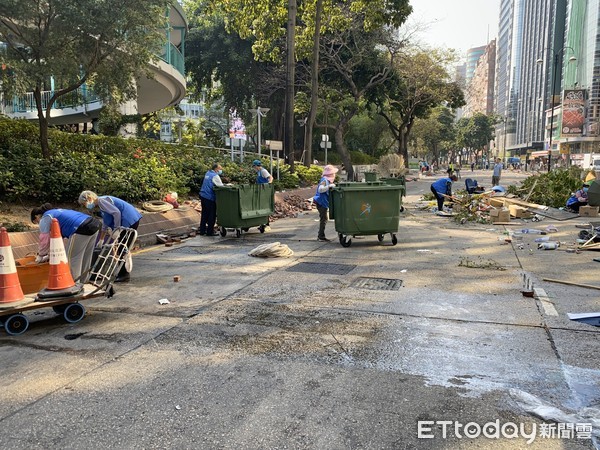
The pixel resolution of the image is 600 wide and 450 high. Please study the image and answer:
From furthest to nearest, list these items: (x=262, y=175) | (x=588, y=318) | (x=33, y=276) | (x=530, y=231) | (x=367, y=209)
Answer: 1. (x=262, y=175)
2. (x=530, y=231)
3. (x=367, y=209)
4. (x=33, y=276)
5. (x=588, y=318)

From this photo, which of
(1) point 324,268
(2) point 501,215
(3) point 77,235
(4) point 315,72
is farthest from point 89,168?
(4) point 315,72

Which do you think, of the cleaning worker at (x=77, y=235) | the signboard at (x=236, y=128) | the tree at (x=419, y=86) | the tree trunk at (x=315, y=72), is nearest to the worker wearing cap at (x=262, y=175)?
the cleaning worker at (x=77, y=235)

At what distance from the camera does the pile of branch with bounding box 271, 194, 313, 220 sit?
16047 millimetres

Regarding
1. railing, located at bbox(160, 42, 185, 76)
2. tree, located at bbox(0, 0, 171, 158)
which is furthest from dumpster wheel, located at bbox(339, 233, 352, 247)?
railing, located at bbox(160, 42, 185, 76)

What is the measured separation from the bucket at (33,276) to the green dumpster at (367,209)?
561 centimetres

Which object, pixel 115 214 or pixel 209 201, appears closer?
pixel 115 214

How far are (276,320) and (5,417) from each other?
2579mm

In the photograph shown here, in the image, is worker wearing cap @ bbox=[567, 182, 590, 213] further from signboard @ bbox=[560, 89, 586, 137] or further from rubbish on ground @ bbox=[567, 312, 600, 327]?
signboard @ bbox=[560, 89, 586, 137]

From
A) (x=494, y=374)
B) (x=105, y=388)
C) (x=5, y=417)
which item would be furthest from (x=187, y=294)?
(x=494, y=374)

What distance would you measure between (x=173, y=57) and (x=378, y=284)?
20096 millimetres

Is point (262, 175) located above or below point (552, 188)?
above

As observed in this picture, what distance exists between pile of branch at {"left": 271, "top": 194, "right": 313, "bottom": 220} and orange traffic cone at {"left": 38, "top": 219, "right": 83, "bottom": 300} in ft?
33.4

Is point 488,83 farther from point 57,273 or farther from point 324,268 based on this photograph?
point 57,273

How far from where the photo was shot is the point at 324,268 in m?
7.85
